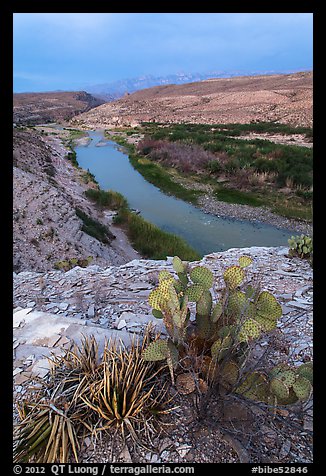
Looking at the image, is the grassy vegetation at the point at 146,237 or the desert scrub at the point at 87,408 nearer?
the desert scrub at the point at 87,408

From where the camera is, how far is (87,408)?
2338 millimetres

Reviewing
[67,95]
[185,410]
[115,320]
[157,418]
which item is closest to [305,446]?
[185,410]

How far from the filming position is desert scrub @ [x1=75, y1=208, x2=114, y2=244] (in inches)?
429

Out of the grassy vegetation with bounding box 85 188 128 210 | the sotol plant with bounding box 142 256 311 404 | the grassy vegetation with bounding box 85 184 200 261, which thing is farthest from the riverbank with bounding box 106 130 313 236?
the sotol plant with bounding box 142 256 311 404

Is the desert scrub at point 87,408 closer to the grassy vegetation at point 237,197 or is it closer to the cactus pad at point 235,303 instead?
the cactus pad at point 235,303

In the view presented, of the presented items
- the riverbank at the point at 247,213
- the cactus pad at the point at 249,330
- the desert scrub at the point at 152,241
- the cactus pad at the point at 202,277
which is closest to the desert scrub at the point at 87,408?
the cactus pad at the point at 249,330

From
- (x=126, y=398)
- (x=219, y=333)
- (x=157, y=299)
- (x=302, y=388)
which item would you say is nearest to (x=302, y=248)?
(x=219, y=333)

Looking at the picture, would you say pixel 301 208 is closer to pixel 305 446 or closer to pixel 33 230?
pixel 33 230

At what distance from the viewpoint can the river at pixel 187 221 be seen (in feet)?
37.7

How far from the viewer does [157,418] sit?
2.34m

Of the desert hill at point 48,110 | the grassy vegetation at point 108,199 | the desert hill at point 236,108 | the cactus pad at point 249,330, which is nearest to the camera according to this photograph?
the cactus pad at point 249,330

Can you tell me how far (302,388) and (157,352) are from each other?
3.54 ft

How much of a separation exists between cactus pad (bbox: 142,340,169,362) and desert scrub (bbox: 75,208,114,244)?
8438mm

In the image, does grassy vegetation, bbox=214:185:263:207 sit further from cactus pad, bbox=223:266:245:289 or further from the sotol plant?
the sotol plant
